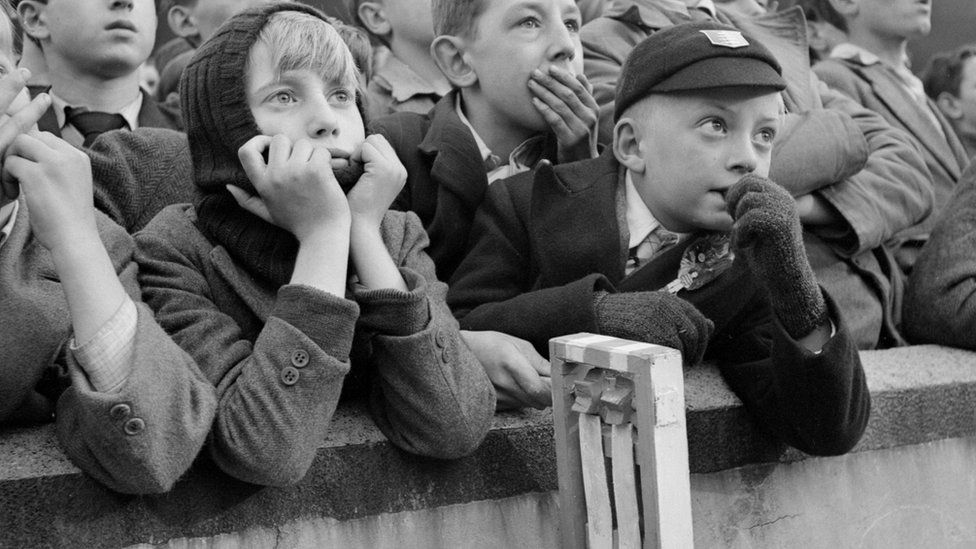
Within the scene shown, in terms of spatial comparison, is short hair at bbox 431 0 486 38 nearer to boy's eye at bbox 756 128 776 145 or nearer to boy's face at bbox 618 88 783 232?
boy's face at bbox 618 88 783 232

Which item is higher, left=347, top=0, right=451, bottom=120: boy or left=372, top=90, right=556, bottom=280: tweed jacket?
left=372, top=90, right=556, bottom=280: tweed jacket

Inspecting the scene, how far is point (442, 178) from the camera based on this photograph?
3.52 m

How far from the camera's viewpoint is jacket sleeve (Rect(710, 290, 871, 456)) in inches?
116

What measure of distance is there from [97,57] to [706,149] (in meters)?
1.94

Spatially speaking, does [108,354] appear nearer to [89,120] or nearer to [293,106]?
[293,106]

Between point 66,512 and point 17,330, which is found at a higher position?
point 17,330

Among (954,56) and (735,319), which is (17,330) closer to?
(735,319)

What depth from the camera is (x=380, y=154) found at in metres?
2.85

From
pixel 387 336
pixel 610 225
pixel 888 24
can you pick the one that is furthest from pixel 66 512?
pixel 888 24

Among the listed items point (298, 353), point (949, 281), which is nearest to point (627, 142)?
point (298, 353)

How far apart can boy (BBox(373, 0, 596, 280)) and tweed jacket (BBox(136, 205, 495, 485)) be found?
→ 1.94 ft

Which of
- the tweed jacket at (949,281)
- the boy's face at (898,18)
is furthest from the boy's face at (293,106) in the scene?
the boy's face at (898,18)

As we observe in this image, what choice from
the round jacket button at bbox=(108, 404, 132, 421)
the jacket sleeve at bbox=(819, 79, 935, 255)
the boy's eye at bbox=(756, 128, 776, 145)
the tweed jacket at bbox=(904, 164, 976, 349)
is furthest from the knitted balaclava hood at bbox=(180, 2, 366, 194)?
the tweed jacket at bbox=(904, 164, 976, 349)

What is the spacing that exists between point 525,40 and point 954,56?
364 centimetres
